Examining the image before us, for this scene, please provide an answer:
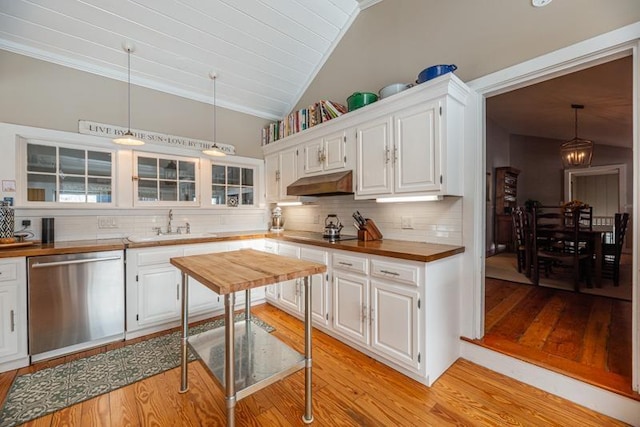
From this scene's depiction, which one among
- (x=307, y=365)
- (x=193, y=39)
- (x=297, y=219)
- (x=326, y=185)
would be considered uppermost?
(x=193, y=39)

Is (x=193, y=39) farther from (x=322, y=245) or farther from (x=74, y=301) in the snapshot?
(x=74, y=301)

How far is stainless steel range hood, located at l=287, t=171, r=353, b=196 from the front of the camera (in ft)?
8.83

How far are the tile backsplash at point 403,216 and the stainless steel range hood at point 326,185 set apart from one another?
42 cm

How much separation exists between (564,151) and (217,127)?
18.5 feet

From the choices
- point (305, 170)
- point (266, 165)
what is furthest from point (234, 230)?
point (305, 170)

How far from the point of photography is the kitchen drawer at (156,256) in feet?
8.79

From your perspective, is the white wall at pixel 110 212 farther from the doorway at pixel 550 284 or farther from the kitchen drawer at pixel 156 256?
the doorway at pixel 550 284

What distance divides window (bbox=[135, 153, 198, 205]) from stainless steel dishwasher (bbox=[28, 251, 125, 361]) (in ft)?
2.95

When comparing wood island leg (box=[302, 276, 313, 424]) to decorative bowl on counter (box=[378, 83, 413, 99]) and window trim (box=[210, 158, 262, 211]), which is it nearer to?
decorative bowl on counter (box=[378, 83, 413, 99])

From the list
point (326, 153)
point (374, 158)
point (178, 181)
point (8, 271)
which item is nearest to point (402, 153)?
point (374, 158)

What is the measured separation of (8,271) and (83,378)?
39.4 inches

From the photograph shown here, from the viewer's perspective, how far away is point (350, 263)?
93.3 inches

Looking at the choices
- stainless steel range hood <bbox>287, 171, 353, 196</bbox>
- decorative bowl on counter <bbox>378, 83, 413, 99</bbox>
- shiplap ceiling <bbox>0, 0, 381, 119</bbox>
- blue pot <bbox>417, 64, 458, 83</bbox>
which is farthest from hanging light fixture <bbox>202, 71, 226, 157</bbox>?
blue pot <bbox>417, 64, 458, 83</bbox>

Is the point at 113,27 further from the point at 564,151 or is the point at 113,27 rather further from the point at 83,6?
the point at 564,151
